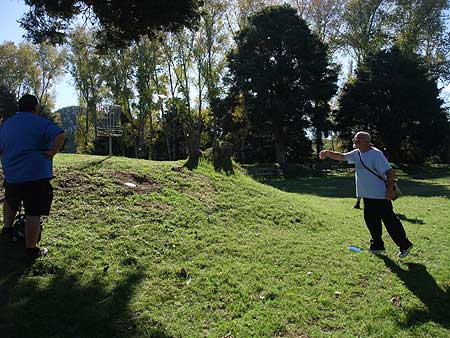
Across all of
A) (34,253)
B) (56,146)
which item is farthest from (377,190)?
(34,253)

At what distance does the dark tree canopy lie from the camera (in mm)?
8258

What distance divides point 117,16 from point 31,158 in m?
4.99

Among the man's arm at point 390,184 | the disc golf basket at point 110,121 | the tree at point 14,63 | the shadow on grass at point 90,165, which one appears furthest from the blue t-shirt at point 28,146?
the tree at point 14,63

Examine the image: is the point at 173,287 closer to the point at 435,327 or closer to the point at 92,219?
the point at 92,219

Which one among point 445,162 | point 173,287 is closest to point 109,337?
point 173,287

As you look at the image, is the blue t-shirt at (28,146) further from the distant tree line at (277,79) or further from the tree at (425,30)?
the tree at (425,30)

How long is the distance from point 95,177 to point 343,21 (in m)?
33.2

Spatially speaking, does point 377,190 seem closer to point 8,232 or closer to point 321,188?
point 8,232

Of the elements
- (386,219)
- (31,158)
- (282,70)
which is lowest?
(386,219)

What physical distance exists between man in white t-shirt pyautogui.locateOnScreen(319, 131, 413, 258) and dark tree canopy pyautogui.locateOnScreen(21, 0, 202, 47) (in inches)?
184

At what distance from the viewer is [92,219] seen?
20.3 feet

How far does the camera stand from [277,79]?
29.5 metres

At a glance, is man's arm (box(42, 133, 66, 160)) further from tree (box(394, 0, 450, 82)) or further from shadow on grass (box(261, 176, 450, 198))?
tree (box(394, 0, 450, 82))

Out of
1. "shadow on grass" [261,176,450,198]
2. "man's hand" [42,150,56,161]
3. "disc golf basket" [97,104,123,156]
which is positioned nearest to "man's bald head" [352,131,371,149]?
"man's hand" [42,150,56,161]
